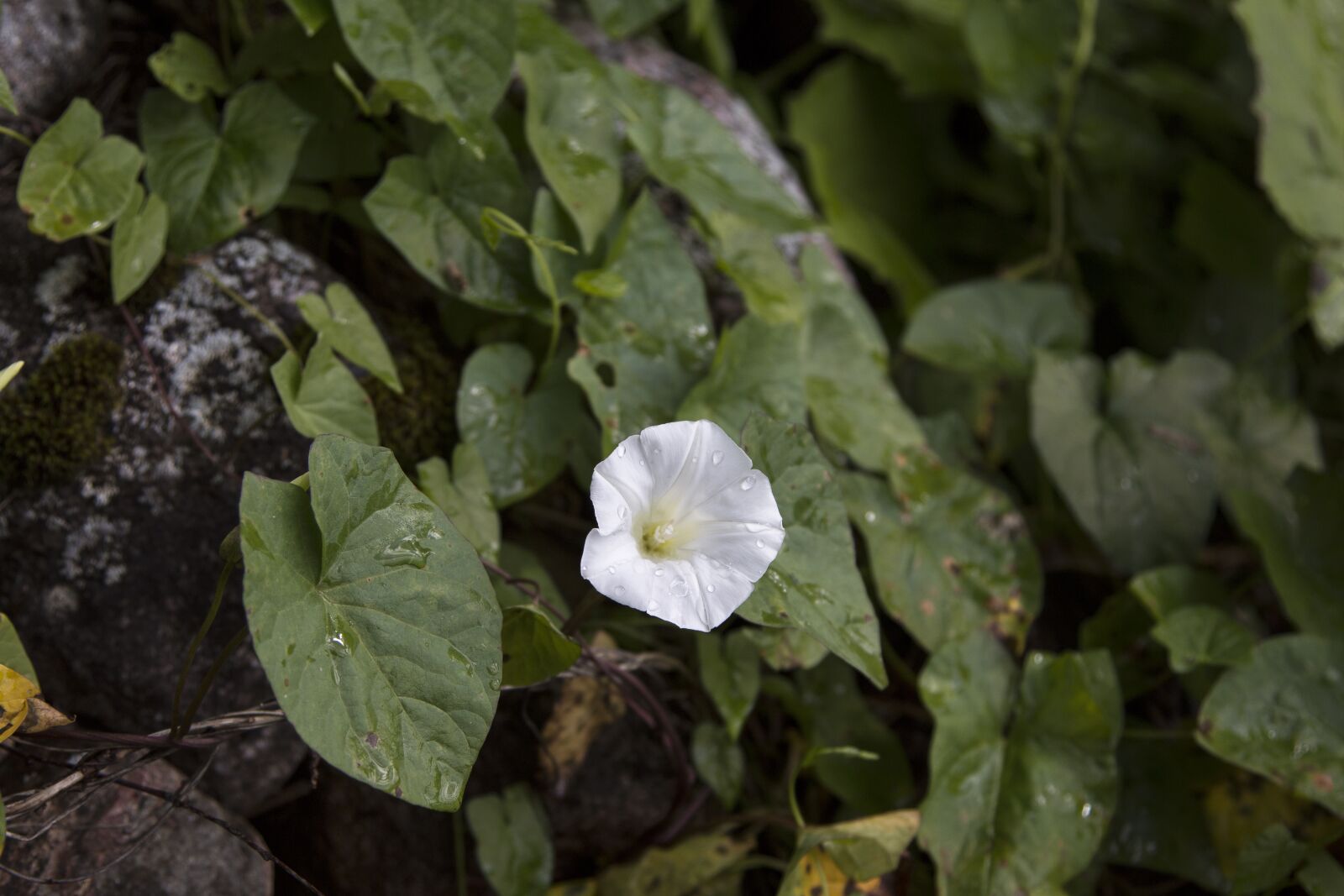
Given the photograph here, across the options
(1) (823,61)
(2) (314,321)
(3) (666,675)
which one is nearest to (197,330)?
(2) (314,321)

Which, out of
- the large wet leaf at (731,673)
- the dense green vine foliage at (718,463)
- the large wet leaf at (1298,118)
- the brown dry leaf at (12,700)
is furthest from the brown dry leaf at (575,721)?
the large wet leaf at (1298,118)

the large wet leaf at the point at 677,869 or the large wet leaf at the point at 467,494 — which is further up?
the large wet leaf at the point at 467,494

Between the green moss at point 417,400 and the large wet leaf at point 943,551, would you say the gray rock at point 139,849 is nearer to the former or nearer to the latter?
the green moss at point 417,400

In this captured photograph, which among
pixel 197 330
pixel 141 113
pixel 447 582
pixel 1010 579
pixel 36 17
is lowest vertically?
pixel 1010 579

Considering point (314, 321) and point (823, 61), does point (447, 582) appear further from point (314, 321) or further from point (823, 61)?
point (823, 61)

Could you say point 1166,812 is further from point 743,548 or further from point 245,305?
point 245,305
